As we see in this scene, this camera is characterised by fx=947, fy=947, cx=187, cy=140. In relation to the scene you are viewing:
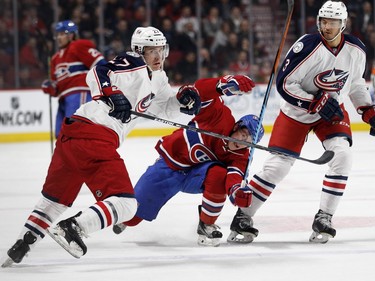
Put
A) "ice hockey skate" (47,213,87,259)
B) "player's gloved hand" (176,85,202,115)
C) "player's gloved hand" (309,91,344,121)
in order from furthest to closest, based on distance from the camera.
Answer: "player's gloved hand" (309,91,344,121) → "player's gloved hand" (176,85,202,115) → "ice hockey skate" (47,213,87,259)

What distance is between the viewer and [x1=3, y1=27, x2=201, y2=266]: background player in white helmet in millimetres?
3748

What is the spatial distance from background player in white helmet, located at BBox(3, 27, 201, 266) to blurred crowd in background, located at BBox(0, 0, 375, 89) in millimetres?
6426

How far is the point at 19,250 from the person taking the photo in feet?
12.7

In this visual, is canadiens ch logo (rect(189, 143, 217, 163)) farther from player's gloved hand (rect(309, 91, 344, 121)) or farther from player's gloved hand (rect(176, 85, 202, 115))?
player's gloved hand (rect(309, 91, 344, 121))

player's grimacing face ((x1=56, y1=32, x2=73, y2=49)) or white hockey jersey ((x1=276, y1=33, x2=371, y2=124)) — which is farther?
player's grimacing face ((x1=56, y1=32, x2=73, y2=49))

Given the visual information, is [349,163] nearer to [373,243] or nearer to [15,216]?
[373,243]

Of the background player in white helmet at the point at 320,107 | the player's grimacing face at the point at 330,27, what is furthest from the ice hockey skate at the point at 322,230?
the player's grimacing face at the point at 330,27

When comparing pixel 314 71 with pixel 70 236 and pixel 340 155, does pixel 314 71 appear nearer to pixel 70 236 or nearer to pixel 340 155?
pixel 340 155

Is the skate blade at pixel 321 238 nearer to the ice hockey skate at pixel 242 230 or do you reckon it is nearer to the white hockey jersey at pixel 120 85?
the ice hockey skate at pixel 242 230

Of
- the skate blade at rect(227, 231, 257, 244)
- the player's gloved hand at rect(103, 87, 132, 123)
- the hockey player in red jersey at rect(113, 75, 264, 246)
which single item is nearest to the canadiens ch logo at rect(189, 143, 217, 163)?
the hockey player in red jersey at rect(113, 75, 264, 246)

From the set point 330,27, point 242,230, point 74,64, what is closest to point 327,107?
point 330,27

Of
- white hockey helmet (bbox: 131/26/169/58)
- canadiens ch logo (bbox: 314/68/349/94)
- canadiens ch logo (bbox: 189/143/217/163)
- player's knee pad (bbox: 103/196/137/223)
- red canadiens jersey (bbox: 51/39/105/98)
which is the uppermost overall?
white hockey helmet (bbox: 131/26/169/58)

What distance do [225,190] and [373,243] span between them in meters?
0.72

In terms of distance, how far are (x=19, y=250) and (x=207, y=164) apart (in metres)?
1.10
